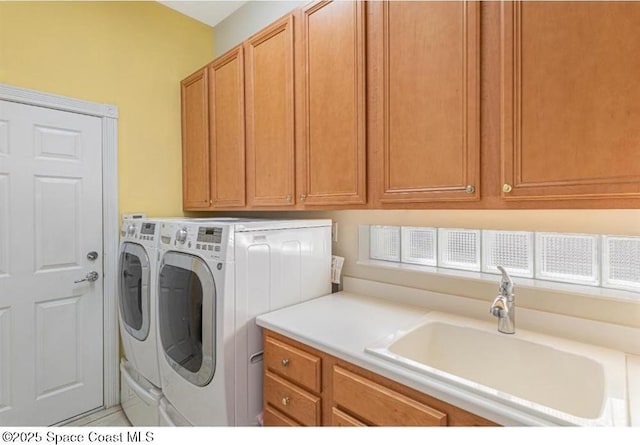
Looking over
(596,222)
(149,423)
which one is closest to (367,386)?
(596,222)

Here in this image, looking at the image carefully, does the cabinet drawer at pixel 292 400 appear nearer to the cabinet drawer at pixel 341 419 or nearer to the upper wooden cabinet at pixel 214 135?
the cabinet drawer at pixel 341 419

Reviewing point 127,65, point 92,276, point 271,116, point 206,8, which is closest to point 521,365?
point 271,116

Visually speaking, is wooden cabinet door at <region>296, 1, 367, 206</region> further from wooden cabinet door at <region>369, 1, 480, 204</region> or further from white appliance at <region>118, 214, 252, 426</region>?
white appliance at <region>118, 214, 252, 426</region>

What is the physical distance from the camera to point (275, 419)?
4.23 feet

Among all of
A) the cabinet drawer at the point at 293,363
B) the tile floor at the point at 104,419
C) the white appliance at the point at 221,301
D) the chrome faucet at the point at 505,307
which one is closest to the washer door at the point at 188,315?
the white appliance at the point at 221,301

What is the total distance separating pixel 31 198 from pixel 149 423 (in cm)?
145

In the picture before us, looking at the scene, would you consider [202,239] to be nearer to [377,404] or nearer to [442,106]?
[377,404]

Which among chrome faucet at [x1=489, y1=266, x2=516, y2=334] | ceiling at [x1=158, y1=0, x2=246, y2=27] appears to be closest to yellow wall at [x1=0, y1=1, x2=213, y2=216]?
ceiling at [x1=158, y1=0, x2=246, y2=27]

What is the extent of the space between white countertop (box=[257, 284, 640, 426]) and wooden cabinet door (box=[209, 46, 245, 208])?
2.74 feet

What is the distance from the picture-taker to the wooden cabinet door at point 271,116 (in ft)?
5.27

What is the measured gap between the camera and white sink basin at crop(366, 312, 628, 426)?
798 mm

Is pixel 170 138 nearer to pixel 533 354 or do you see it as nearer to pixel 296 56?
pixel 296 56

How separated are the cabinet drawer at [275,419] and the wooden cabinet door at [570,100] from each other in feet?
3.78

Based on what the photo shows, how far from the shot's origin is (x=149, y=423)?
5.69 feet
